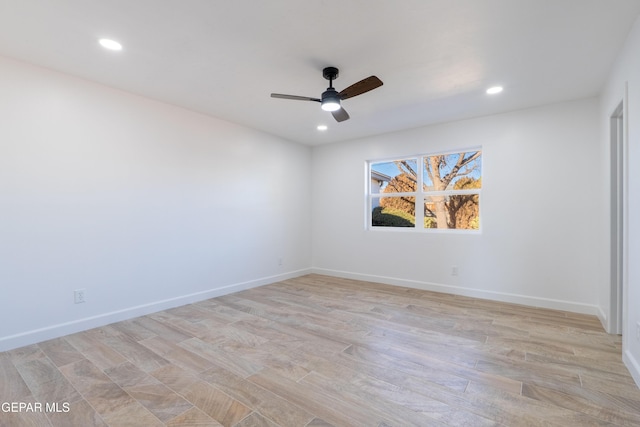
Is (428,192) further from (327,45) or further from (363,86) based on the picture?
(327,45)

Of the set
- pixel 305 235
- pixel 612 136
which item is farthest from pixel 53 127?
pixel 612 136

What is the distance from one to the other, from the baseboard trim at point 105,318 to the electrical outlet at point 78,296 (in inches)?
7.2

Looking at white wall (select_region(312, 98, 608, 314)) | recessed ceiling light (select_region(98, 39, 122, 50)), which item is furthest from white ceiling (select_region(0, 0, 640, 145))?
white wall (select_region(312, 98, 608, 314))

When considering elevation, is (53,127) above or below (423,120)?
below

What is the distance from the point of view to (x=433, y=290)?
4.47m

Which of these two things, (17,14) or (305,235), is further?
(305,235)

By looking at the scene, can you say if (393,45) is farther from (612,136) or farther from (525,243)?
(525,243)

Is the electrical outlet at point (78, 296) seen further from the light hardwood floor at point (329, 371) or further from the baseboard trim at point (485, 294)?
the baseboard trim at point (485, 294)

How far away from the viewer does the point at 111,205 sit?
126 inches

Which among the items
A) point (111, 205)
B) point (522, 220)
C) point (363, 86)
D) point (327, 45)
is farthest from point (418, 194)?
point (111, 205)

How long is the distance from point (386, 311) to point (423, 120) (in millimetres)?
2692

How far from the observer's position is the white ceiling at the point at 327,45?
1.99 m

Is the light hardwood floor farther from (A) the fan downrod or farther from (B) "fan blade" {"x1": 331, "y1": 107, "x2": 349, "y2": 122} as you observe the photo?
(A) the fan downrod

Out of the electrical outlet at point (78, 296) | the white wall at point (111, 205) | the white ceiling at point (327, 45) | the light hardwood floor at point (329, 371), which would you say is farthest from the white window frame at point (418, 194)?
the electrical outlet at point (78, 296)
